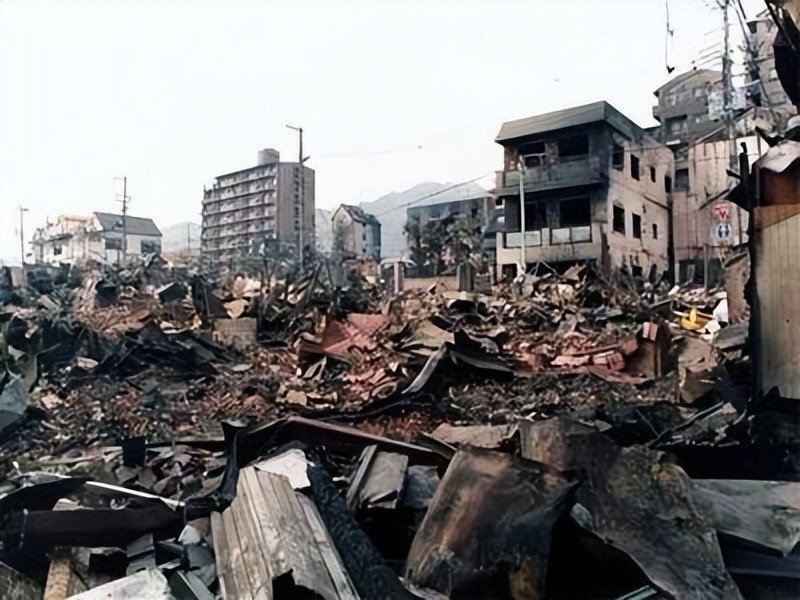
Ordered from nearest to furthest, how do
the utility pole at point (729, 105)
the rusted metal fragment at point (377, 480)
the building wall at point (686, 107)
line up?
1. the rusted metal fragment at point (377, 480)
2. the utility pole at point (729, 105)
3. the building wall at point (686, 107)

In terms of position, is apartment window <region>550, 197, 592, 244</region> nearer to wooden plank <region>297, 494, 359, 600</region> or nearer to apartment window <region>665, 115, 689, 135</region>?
apartment window <region>665, 115, 689, 135</region>

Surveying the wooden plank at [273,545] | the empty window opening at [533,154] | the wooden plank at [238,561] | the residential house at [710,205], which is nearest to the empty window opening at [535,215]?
the empty window opening at [533,154]

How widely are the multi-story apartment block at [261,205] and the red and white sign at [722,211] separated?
2056mm

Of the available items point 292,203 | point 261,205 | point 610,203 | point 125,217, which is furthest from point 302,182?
point 610,203

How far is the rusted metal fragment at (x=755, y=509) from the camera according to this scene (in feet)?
4.34

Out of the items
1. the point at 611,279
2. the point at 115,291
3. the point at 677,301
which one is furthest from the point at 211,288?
the point at 677,301

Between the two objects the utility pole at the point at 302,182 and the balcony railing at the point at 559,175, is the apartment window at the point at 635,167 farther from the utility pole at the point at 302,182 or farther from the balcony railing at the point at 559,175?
the utility pole at the point at 302,182

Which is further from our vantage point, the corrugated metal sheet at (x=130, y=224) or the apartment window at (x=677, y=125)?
the corrugated metal sheet at (x=130, y=224)

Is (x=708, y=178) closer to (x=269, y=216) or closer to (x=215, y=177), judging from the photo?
(x=269, y=216)

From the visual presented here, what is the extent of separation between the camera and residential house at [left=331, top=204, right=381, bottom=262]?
117 inches

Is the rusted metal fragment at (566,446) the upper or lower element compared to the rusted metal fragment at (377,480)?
upper

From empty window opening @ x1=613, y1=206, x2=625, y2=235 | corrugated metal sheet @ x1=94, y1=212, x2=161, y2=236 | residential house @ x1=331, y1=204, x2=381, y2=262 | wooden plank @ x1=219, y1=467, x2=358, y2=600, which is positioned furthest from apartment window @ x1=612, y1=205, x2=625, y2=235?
corrugated metal sheet @ x1=94, y1=212, x2=161, y2=236

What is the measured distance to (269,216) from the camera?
9.34 ft

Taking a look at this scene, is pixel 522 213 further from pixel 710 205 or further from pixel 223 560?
pixel 223 560
